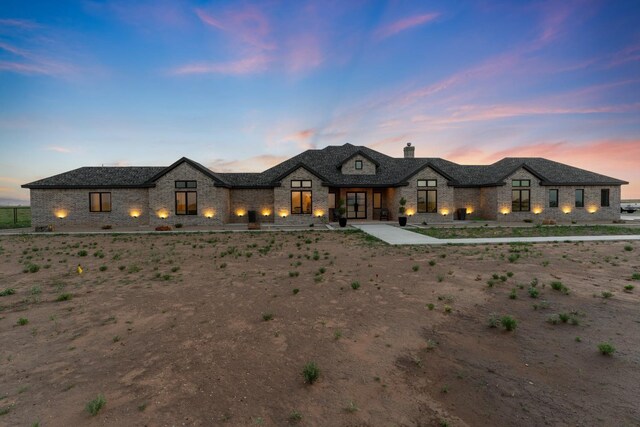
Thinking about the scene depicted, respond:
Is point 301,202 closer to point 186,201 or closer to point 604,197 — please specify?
point 186,201

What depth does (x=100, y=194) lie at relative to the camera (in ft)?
85.1

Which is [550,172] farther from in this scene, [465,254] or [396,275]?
[396,275]

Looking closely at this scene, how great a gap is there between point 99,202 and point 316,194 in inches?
764

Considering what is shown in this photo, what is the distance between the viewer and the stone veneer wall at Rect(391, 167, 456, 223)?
27203 millimetres

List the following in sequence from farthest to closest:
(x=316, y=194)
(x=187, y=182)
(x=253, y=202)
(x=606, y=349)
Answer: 1. (x=253, y=202)
2. (x=316, y=194)
3. (x=187, y=182)
4. (x=606, y=349)

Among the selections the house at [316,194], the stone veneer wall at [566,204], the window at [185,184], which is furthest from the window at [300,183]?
the stone veneer wall at [566,204]

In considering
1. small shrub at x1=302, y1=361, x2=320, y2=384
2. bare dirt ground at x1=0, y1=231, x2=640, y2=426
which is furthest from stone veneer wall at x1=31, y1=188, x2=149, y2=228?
small shrub at x1=302, y1=361, x2=320, y2=384

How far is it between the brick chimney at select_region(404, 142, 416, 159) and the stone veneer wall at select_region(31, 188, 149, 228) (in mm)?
28481

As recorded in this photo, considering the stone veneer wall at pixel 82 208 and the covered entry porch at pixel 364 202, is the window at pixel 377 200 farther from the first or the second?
the stone veneer wall at pixel 82 208

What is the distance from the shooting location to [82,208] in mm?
25719

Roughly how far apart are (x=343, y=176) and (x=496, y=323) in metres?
24.2

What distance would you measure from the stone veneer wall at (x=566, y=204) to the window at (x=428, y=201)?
7.13m

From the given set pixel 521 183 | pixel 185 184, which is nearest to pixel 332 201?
pixel 185 184

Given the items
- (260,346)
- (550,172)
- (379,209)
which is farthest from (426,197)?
(260,346)
